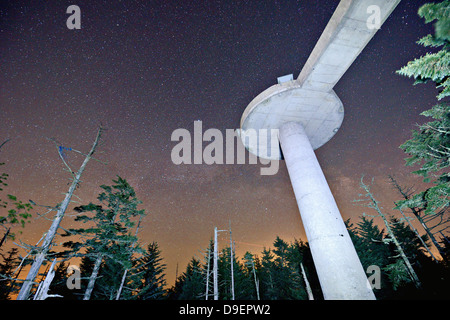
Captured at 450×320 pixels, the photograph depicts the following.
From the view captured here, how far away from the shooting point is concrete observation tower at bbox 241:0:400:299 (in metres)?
7.07

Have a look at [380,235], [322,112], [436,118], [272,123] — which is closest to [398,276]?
[436,118]

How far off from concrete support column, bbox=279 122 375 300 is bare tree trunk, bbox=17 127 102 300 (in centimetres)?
1073

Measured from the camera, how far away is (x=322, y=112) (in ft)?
38.3

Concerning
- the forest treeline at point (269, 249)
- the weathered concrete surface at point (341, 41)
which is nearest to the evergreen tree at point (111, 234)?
the forest treeline at point (269, 249)

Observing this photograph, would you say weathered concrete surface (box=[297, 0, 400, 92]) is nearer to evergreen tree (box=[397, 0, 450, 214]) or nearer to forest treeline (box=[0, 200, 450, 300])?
evergreen tree (box=[397, 0, 450, 214])

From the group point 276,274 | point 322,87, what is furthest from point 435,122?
point 276,274

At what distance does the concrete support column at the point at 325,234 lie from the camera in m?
6.79

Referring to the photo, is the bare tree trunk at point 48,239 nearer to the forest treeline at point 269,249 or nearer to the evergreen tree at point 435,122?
the forest treeline at point 269,249

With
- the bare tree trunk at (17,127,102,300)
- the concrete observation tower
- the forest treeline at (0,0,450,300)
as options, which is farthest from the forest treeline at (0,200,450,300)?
the concrete observation tower

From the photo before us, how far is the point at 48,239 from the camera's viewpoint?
7840 millimetres

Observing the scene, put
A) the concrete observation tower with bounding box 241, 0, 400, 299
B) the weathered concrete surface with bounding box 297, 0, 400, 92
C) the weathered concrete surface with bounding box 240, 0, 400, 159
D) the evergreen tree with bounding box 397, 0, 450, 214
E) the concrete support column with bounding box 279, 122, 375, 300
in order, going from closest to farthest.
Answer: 1. the evergreen tree with bounding box 397, 0, 450, 214
2. the concrete support column with bounding box 279, 122, 375, 300
3. the concrete observation tower with bounding box 241, 0, 400, 299
4. the weathered concrete surface with bounding box 297, 0, 400, 92
5. the weathered concrete surface with bounding box 240, 0, 400, 159
